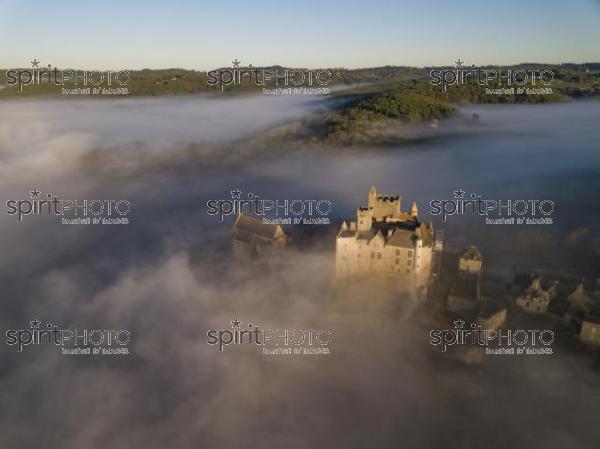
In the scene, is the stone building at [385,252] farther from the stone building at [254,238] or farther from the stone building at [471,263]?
the stone building at [254,238]

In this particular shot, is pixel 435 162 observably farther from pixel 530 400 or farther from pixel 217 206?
pixel 530 400

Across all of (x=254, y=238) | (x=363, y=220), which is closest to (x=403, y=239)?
(x=363, y=220)

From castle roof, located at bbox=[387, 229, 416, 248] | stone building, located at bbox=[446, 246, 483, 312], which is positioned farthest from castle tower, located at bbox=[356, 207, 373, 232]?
stone building, located at bbox=[446, 246, 483, 312]

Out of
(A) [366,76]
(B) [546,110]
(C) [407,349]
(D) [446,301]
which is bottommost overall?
(C) [407,349]

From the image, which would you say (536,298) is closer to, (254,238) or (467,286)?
(467,286)

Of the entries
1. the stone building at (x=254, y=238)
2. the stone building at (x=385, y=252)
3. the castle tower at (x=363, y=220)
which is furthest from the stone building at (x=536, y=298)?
the stone building at (x=254, y=238)

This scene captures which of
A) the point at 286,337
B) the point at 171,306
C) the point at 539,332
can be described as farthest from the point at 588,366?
the point at 171,306
